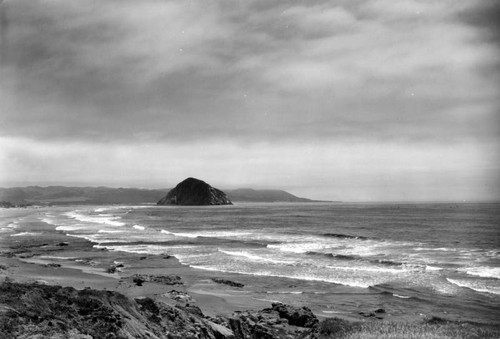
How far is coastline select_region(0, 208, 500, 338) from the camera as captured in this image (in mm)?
22578

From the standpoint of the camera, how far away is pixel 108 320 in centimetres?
1296

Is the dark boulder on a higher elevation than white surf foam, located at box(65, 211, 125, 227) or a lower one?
higher

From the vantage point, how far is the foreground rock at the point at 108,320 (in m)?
11.6

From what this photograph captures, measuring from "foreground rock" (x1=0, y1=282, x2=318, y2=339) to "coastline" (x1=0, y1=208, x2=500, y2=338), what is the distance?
266 cm

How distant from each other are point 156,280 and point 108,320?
1719 cm

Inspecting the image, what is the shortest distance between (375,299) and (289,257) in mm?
17891

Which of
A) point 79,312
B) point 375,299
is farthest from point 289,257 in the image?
point 79,312

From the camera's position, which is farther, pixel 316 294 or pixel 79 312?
pixel 316 294

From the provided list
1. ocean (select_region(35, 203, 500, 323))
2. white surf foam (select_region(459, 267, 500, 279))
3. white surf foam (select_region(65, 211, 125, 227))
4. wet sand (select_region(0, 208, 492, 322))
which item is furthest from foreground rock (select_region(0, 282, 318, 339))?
white surf foam (select_region(65, 211, 125, 227))

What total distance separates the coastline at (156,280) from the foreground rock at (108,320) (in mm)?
2656

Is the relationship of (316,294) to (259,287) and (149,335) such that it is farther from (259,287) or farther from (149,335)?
(149,335)

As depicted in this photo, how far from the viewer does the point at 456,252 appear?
47.0 metres

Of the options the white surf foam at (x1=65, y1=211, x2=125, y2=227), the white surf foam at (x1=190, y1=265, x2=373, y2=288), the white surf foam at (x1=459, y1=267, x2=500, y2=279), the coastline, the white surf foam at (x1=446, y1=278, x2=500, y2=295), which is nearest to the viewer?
the coastline

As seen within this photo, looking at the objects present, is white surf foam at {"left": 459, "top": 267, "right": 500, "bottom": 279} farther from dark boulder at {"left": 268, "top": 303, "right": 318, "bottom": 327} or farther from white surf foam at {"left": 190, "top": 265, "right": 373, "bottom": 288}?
dark boulder at {"left": 268, "top": 303, "right": 318, "bottom": 327}
